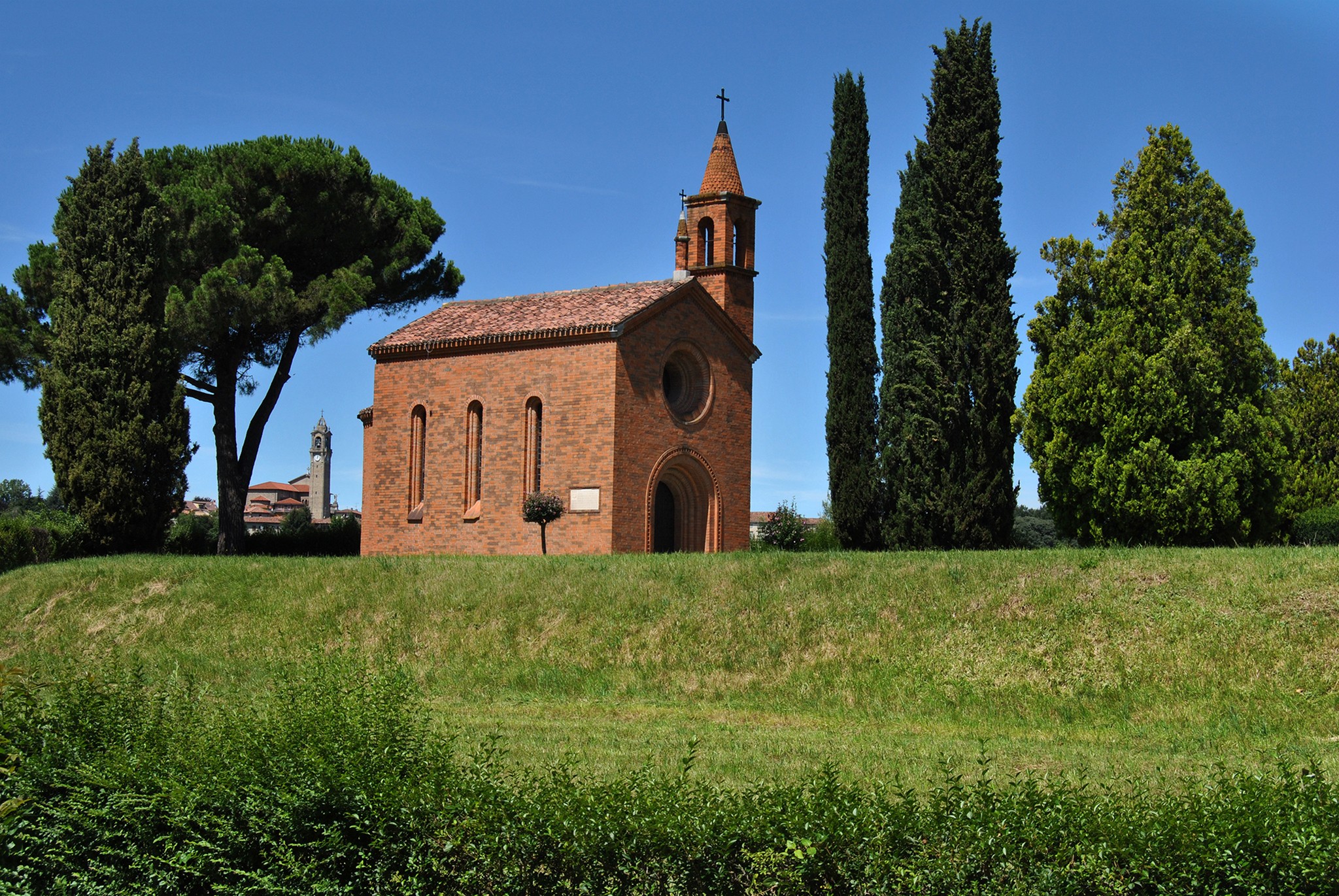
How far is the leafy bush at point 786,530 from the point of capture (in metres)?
28.5

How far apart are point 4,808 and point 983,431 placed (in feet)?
60.7

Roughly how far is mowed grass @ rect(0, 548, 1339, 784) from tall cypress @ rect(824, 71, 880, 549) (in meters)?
5.87

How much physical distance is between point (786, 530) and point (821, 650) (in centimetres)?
1253

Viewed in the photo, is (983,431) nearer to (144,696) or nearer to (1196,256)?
(1196,256)

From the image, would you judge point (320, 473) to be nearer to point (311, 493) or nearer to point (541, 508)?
point (311, 493)

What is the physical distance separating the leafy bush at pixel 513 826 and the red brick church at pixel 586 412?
1680 cm

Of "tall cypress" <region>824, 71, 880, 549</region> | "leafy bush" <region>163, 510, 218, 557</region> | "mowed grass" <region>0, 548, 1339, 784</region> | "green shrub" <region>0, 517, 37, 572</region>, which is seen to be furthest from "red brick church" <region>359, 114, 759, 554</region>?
"green shrub" <region>0, 517, 37, 572</region>

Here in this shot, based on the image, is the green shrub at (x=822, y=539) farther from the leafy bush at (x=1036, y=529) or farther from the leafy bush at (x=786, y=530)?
the leafy bush at (x=1036, y=529)

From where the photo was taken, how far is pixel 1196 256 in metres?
23.6

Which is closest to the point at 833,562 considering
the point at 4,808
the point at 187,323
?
the point at 4,808

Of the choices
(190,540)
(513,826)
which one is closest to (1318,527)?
(513,826)

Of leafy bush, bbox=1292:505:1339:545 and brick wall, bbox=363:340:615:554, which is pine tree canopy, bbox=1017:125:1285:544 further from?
brick wall, bbox=363:340:615:554

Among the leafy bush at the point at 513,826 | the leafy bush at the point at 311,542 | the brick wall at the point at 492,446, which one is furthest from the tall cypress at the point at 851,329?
the leafy bush at the point at 513,826

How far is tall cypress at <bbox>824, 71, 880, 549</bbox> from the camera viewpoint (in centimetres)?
2509
